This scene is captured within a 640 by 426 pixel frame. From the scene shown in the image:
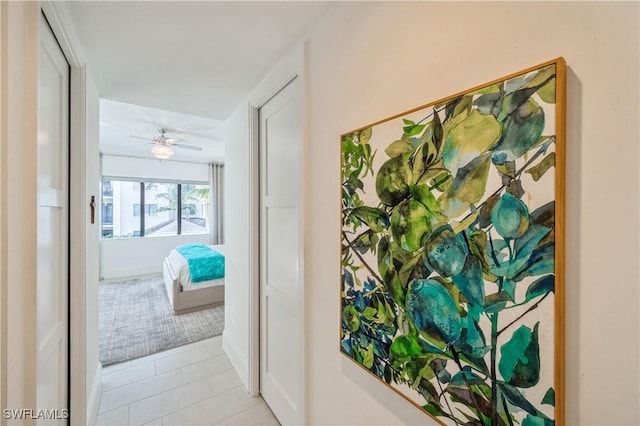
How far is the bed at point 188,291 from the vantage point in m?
3.65

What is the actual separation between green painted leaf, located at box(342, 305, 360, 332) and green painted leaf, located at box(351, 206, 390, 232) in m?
0.36

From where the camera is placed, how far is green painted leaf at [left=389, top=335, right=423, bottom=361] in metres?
0.84

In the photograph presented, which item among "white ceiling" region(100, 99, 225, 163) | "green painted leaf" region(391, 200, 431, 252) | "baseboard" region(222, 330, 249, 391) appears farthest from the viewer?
"white ceiling" region(100, 99, 225, 163)

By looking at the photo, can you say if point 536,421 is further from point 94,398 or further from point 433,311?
point 94,398

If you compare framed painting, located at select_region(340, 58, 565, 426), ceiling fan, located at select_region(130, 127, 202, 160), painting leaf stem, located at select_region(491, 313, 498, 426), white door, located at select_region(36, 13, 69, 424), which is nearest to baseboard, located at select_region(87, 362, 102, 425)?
white door, located at select_region(36, 13, 69, 424)

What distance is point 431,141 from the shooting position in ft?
2.60

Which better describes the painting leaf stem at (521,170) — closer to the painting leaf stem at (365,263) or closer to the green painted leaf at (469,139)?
the green painted leaf at (469,139)

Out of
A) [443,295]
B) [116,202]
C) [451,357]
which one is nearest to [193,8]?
[443,295]

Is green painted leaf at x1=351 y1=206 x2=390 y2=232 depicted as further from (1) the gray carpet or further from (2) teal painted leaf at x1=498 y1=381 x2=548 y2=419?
(1) the gray carpet

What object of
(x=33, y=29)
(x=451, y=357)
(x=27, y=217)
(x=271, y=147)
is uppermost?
(x=33, y=29)

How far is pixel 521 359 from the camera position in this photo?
24.0 inches

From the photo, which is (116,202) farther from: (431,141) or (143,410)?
(431,141)

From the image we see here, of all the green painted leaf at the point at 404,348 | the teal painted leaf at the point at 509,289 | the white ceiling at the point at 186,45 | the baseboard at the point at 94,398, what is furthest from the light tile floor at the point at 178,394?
the white ceiling at the point at 186,45

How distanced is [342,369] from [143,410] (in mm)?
1744
